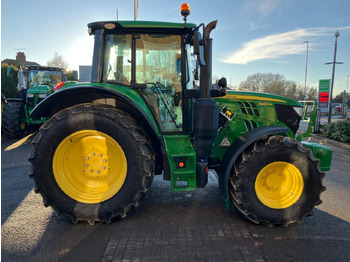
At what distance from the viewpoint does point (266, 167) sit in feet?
10.1

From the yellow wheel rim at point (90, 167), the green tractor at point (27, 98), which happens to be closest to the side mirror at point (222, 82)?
the yellow wheel rim at point (90, 167)

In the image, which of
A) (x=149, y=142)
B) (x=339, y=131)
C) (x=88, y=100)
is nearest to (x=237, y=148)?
(x=149, y=142)

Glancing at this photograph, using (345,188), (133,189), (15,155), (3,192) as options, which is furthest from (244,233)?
(15,155)

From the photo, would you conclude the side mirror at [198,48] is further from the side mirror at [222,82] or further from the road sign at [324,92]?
the road sign at [324,92]

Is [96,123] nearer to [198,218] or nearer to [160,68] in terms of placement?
[160,68]

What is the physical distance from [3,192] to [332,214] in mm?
5002

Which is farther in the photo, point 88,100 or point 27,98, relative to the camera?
point 27,98

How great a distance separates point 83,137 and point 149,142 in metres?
0.81

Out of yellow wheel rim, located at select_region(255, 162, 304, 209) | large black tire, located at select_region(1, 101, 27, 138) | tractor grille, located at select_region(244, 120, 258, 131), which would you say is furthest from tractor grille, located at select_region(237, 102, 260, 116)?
large black tire, located at select_region(1, 101, 27, 138)

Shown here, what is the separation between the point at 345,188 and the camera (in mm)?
4438

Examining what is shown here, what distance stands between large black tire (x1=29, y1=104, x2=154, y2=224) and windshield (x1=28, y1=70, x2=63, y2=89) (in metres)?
8.68

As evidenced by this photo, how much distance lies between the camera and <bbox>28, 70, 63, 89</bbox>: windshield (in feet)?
34.4

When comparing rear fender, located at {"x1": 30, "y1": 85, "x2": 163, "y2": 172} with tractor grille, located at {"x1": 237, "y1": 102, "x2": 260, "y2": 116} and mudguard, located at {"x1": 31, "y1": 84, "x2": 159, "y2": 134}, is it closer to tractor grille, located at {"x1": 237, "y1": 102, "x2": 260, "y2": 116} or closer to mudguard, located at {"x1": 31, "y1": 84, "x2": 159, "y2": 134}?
mudguard, located at {"x1": 31, "y1": 84, "x2": 159, "y2": 134}

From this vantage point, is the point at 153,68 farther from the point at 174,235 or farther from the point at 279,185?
the point at 279,185
